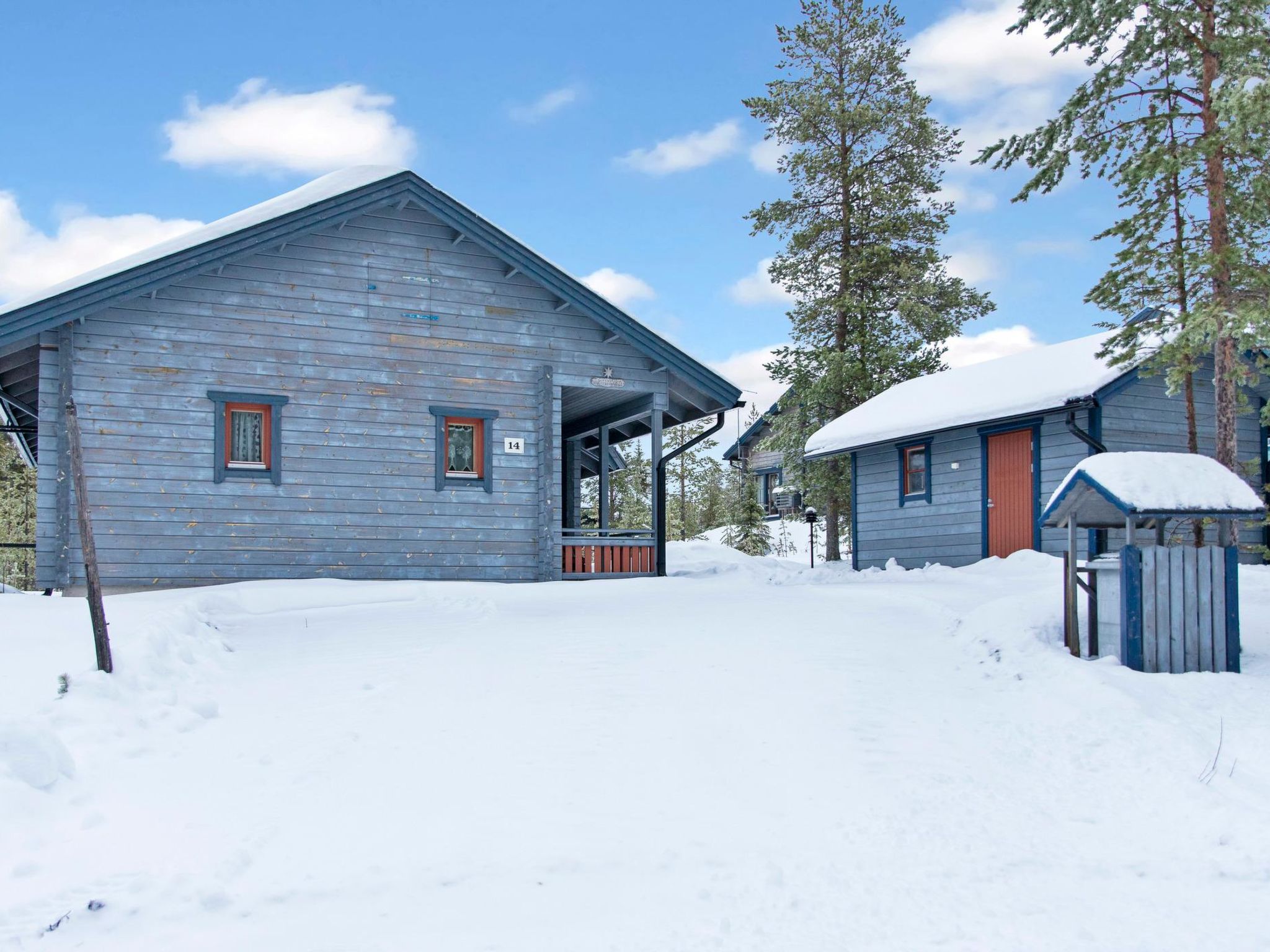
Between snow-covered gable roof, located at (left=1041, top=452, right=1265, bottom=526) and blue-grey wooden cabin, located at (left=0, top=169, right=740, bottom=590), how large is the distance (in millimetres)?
8445

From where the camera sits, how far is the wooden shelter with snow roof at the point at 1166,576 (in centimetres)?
830

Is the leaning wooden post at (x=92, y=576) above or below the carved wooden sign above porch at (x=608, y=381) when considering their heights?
below

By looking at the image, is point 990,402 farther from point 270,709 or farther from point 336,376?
point 270,709

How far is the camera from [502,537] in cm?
1539

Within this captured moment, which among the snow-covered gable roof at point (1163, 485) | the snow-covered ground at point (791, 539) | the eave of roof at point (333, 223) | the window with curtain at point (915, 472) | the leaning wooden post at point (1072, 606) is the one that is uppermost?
the eave of roof at point (333, 223)

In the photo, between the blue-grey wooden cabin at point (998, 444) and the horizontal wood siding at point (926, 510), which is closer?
the blue-grey wooden cabin at point (998, 444)

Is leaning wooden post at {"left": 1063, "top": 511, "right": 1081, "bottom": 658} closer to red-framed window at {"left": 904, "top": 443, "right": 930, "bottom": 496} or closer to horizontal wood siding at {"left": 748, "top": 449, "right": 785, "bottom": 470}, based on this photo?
red-framed window at {"left": 904, "top": 443, "right": 930, "bottom": 496}

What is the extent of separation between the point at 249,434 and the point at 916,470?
13415 mm

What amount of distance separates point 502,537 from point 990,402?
9455 mm

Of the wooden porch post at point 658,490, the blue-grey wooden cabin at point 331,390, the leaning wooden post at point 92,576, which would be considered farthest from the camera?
the wooden porch post at point 658,490

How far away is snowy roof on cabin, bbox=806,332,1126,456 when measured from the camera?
17234 millimetres

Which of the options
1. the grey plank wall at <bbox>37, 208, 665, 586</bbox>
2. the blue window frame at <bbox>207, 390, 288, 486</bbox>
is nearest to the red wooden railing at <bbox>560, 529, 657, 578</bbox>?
the grey plank wall at <bbox>37, 208, 665, 586</bbox>

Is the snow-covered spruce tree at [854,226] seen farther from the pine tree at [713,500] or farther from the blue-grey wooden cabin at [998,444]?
the pine tree at [713,500]

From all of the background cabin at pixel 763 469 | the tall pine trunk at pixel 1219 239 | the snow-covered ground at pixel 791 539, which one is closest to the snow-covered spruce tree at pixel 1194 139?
the tall pine trunk at pixel 1219 239
